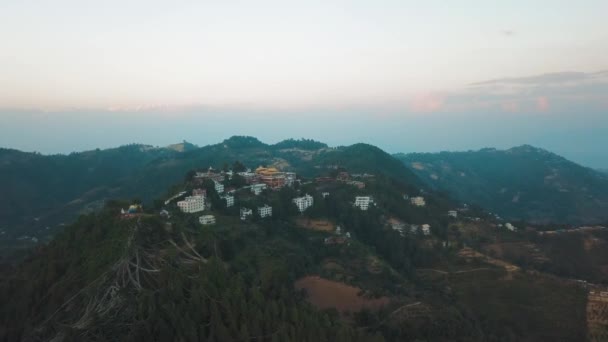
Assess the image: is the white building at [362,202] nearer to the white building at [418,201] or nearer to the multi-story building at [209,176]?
the white building at [418,201]

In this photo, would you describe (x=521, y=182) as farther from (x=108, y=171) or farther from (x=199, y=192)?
(x=108, y=171)

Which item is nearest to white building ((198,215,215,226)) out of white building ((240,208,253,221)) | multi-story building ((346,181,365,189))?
white building ((240,208,253,221))

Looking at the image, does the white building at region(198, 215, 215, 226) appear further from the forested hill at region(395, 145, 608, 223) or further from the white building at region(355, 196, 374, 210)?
the forested hill at region(395, 145, 608, 223)

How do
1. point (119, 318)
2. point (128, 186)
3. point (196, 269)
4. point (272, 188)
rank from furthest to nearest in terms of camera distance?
point (128, 186) → point (272, 188) → point (196, 269) → point (119, 318)

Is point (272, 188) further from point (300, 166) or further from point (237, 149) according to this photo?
point (237, 149)

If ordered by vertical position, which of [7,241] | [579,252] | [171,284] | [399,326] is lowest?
[7,241]

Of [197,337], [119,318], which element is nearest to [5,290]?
[119,318]

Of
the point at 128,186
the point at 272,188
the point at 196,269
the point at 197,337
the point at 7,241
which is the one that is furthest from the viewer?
the point at 128,186

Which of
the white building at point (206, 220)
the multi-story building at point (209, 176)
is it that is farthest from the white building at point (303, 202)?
the white building at point (206, 220)
